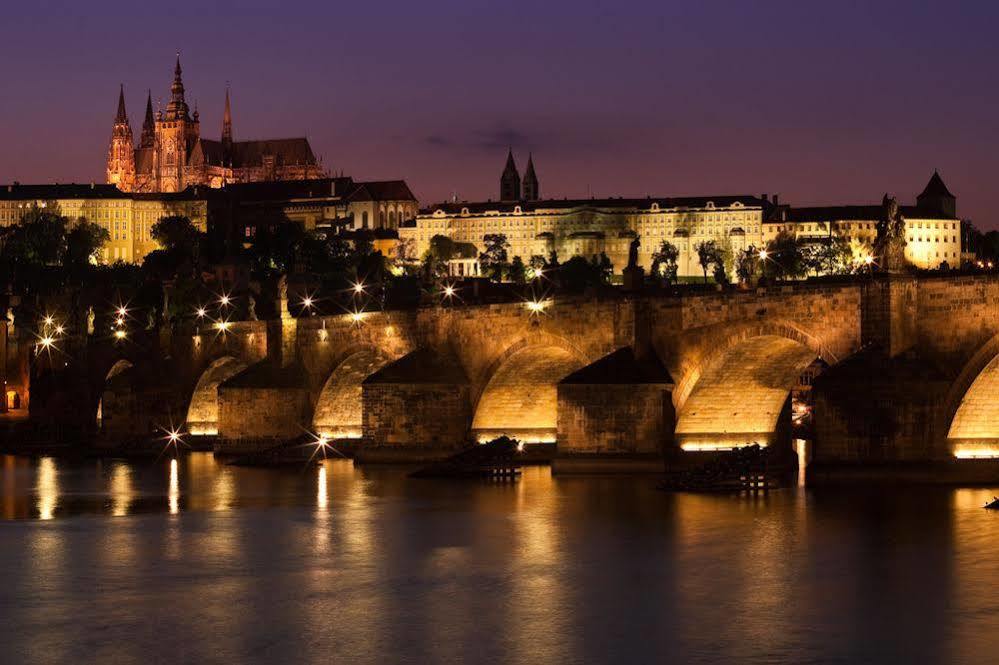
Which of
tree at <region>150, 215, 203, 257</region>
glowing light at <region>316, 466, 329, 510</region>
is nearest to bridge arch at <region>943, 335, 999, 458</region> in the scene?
glowing light at <region>316, 466, 329, 510</region>

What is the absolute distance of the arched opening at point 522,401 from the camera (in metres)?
53.4

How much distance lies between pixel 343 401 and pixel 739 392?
20.8 metres

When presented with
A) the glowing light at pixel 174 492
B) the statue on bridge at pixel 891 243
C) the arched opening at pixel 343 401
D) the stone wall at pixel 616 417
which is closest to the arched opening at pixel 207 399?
the arched opening at pixel 343 401

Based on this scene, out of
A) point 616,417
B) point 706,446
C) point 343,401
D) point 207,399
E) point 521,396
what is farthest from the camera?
point 207,399

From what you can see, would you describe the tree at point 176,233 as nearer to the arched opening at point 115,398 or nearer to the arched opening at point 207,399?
the arched opening at point 115,398

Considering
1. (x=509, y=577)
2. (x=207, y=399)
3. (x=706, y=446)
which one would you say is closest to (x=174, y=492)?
(x=706, y=446)

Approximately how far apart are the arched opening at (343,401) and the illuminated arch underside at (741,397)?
18.0 m

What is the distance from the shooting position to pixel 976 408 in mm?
39594

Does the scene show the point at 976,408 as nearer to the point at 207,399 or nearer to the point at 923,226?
the point at 207,399

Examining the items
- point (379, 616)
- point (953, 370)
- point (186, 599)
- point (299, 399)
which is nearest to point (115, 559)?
point (186, 599)

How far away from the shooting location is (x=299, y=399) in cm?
6281

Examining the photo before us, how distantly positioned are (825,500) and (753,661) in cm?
1642

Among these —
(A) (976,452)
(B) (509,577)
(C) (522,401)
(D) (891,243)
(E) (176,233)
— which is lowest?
(B) (509,577)

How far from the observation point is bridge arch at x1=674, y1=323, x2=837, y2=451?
45719 millimetres
